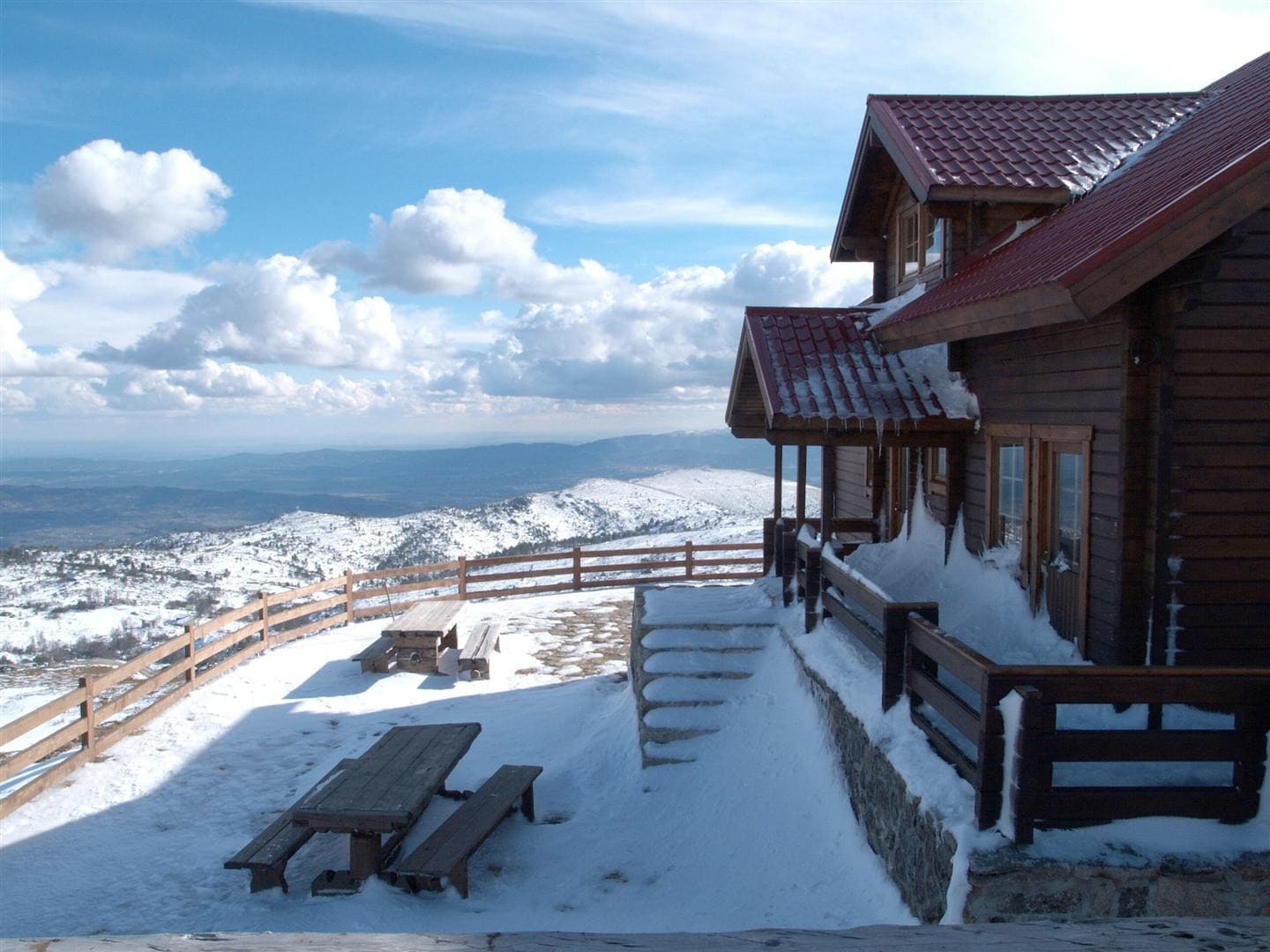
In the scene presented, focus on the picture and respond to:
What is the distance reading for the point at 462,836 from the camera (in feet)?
20.5

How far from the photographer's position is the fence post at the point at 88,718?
8.98 metres

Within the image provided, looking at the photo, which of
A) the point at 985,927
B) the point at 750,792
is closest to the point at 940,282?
the point at 750,792

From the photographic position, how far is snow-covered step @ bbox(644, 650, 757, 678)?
8289 mm

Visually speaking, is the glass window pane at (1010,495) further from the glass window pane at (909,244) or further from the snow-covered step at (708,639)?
the glass window pane at (909,244)

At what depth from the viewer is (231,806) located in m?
7.78

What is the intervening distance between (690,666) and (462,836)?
287 centimetres

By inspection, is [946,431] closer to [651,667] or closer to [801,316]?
[801,316]

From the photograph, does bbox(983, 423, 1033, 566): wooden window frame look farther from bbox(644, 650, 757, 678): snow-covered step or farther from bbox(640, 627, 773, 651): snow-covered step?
bbox(644, 650, 757, 678): snow-covered step

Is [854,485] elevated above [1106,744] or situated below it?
above

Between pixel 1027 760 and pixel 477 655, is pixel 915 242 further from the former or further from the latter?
pixel 1027 760

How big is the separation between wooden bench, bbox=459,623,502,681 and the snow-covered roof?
5222 millimetres

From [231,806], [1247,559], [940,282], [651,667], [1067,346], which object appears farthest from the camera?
[940,282]

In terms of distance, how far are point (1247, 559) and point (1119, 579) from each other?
750 mm

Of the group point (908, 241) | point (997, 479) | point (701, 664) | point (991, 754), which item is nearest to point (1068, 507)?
point (997, 479)
